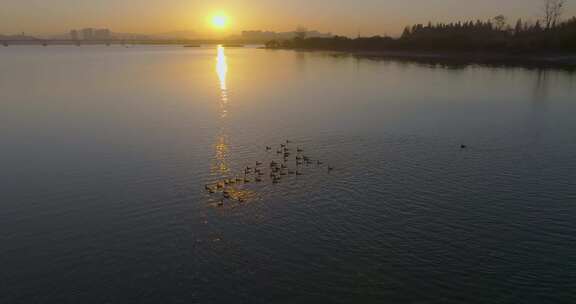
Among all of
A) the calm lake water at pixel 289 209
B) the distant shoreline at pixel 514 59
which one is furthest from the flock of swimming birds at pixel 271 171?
the distant shoreline at pixel 514 59

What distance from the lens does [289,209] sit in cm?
2775

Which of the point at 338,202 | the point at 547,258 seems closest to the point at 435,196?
the point at 338,202

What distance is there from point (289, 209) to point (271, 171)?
684 cm

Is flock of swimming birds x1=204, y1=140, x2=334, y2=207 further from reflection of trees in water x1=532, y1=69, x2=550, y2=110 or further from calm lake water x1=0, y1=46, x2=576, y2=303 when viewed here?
reflection of trees in water x1=532, y1=69, x2=550, y2=110

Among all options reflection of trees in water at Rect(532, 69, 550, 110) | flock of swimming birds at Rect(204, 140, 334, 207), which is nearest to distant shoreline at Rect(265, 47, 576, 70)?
reflection of trees in water at Rect(532, 69, 550, 110)

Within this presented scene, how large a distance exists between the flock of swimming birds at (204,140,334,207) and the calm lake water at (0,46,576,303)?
487 millimetres

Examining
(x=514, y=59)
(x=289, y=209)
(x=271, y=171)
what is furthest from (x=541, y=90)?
(x=514, y=59)

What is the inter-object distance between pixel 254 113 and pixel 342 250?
36.6 meters

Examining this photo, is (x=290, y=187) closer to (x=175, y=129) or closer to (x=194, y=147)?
(x=194, y=147)

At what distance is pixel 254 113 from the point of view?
57.6m

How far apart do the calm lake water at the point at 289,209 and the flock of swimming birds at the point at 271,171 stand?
49 centimetres

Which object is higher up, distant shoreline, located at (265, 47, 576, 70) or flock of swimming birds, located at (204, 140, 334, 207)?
distant shoreline, located at (265, 47, 576, 70)

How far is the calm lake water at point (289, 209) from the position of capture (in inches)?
794

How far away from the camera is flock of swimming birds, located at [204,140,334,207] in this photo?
3030 cm
